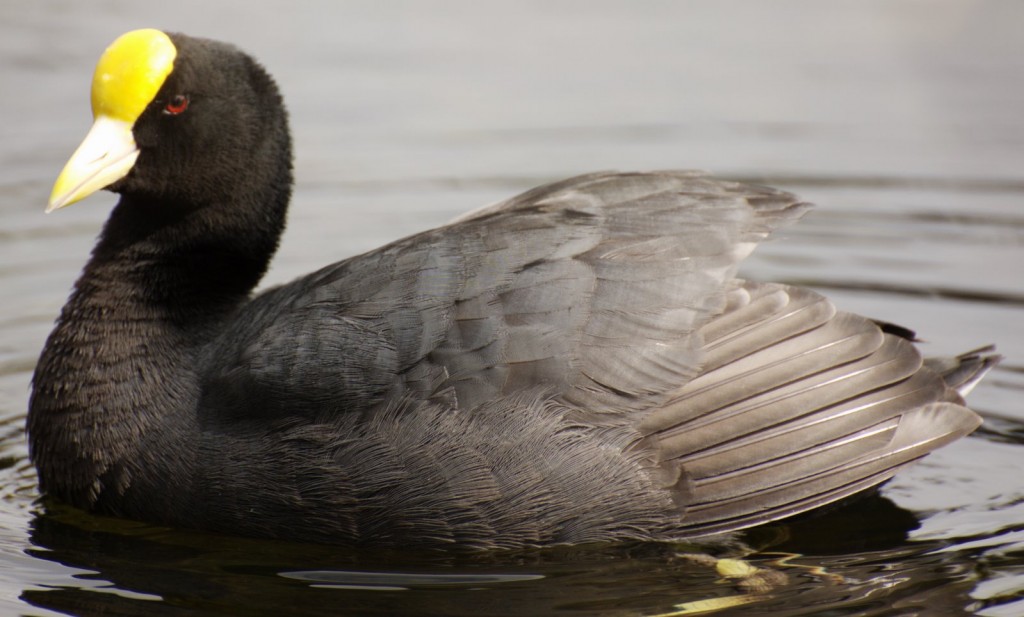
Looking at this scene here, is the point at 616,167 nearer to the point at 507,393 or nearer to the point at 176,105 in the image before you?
the point at 176,105

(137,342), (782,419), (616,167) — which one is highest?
(616,167)

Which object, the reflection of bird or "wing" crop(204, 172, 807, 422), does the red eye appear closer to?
the reflection of bird

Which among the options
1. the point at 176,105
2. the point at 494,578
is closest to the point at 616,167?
the point at 176,105

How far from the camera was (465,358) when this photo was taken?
4.84 metres

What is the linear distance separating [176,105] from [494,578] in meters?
2.02

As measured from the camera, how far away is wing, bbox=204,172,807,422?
484 cm

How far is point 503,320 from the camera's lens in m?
4.84

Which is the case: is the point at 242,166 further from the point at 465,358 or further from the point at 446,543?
the point at 446,543

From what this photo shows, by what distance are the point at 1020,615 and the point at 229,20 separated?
7.76 metres

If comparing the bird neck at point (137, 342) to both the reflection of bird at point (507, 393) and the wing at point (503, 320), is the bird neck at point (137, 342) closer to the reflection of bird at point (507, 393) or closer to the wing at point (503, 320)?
the reflection of bird at point (507, 393)

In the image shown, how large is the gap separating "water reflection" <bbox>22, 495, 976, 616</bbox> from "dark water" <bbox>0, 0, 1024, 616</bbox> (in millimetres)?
11

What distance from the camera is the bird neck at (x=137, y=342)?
5152 millimetres

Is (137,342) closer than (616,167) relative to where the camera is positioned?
Yes

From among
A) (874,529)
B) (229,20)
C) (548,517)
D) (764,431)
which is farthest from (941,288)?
(229,20)
